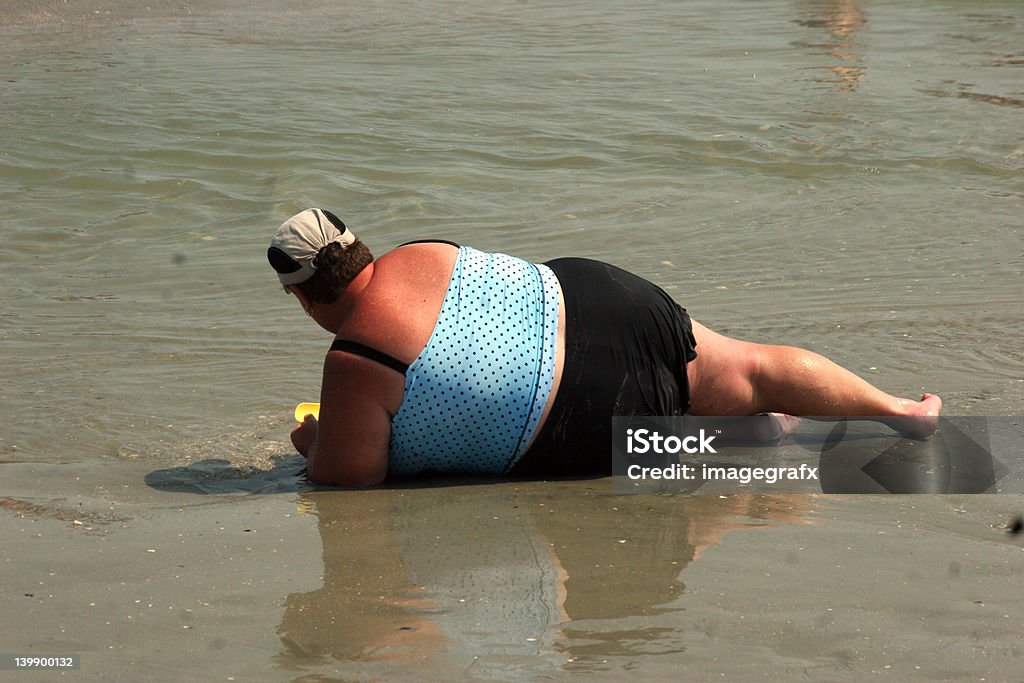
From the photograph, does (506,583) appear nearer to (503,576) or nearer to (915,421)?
(503,576)

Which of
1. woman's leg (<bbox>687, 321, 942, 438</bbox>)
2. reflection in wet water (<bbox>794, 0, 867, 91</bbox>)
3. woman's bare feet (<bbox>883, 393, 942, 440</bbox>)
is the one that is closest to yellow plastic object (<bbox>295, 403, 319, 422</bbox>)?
woman's leg (<bbox>687, 321, 942, 438</bbox>)

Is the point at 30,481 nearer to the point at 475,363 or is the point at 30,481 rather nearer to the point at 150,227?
the point at 475,363

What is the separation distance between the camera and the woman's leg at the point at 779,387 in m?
3.98

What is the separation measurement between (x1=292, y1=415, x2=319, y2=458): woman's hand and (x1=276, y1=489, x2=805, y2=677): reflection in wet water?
0.96 ft

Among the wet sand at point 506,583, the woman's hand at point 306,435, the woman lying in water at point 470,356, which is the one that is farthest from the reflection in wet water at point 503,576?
the woman's hand at point 306,435

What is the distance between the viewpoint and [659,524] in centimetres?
335

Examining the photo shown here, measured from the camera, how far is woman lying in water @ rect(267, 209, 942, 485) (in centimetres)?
363

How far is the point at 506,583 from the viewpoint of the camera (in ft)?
9.68

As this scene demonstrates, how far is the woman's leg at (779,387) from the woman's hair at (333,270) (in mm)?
1094

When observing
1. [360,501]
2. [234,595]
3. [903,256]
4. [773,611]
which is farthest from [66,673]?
[903,256]

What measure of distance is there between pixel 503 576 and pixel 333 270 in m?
1.14

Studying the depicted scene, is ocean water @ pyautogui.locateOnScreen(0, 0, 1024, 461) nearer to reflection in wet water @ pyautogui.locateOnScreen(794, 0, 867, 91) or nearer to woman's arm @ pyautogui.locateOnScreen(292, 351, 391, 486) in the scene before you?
reflection in wet water @ pyautogui.locateOnScreen(794, 0, 867, 91)

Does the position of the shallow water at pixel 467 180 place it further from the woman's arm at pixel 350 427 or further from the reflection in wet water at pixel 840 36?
the woman's arm at pixel 350 427

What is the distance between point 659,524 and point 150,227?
5.34 meters
